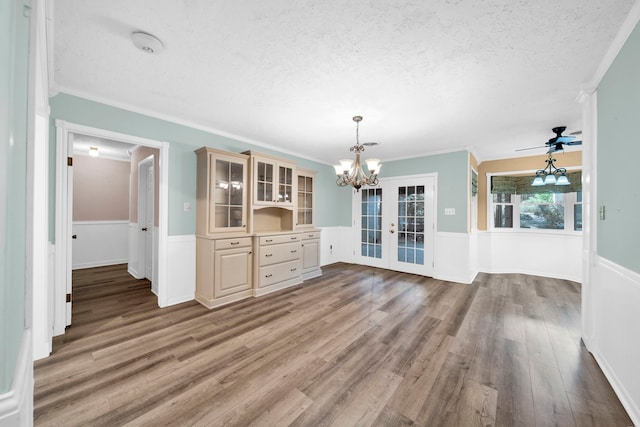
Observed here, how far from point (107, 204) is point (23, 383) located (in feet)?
21.1

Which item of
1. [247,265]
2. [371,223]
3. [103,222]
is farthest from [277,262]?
[103,222]

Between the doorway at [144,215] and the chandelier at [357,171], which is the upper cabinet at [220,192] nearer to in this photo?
the chandelier at [357,171]

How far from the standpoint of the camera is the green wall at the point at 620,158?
→ 1.59 m

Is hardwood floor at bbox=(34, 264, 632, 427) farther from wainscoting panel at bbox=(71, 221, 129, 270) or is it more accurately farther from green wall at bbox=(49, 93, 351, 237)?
wainscoting panel at bbox=(71, 221, 129, 270)

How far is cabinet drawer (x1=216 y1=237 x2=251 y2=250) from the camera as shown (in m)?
3.33

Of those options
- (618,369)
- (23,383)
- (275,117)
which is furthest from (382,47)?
(618,369)

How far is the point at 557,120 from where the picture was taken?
3232mm

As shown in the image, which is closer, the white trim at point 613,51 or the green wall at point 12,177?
the green wall at point 12,177

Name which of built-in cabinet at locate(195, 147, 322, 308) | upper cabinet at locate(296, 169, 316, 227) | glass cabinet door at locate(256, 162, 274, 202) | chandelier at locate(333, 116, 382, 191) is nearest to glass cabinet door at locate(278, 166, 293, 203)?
built-in cabinet at locate(195, 147, 322, 308)

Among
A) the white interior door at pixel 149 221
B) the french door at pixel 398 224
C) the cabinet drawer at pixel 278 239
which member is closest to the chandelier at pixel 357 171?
the cabinet drawer at pixel 278 239

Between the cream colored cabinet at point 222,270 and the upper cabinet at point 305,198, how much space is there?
1.39 m

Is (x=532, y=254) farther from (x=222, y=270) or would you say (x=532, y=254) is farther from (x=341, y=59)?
(x=222, y=270)

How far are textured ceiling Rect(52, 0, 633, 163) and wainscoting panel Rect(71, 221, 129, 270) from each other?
4.03m

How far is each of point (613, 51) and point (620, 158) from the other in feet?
2.64
